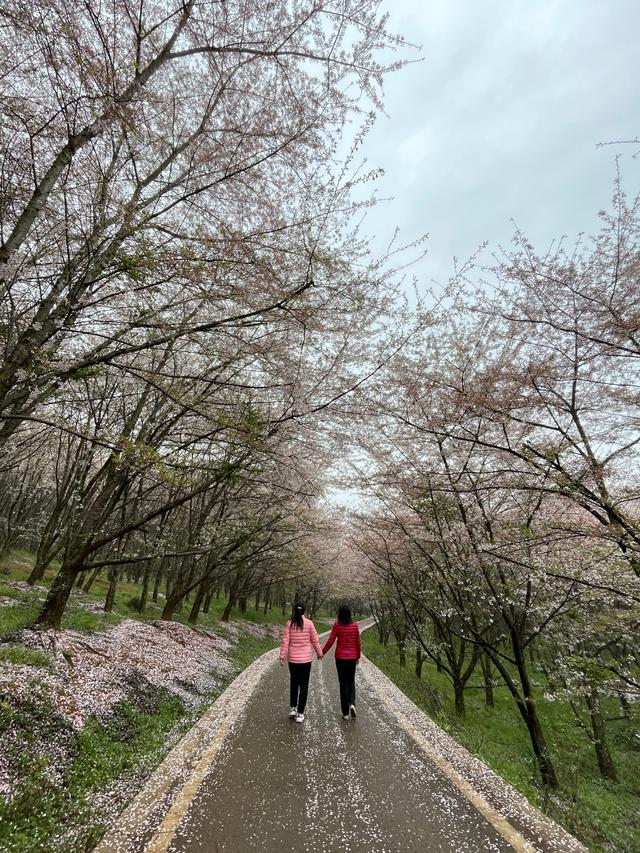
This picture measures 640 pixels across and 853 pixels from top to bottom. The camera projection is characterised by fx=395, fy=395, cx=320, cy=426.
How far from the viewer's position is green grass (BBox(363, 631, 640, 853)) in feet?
18.3

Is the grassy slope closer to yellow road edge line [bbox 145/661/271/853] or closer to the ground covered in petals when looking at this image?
the ground covered in petals

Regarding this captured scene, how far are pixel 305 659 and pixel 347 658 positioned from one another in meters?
0.79

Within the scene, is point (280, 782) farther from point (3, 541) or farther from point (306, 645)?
point (3, 541)

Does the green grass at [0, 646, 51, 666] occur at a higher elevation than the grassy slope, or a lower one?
higher

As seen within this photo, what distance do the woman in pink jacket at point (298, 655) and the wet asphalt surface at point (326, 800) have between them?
0.50 metres

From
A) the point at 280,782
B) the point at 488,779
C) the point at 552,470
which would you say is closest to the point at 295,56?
the point at 552,470

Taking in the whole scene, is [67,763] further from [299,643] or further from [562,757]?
[562,757]

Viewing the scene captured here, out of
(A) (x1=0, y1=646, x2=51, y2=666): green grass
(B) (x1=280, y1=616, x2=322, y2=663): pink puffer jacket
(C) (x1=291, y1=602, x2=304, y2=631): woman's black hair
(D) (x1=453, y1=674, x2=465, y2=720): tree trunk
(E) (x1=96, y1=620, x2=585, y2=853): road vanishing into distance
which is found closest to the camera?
(E) (x1=96, y1=620, x2=585, y2=853): road vanishing into distance

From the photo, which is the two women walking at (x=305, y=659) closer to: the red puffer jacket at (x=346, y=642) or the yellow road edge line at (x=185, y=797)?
the red puffer jacket at (x=346, y=642)

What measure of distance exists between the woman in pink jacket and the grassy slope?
163 centimetres

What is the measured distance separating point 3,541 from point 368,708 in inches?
962

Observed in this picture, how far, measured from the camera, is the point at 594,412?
23.3 ft

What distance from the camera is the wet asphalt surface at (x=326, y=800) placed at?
3088 millimetres

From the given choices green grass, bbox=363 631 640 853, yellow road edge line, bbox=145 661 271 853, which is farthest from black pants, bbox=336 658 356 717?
green grass, bbox=363 631 640 853
